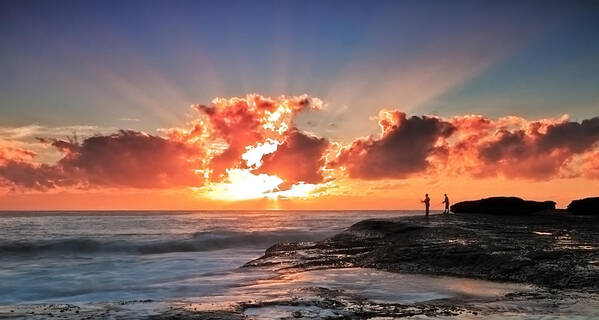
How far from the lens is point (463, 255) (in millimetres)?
15422

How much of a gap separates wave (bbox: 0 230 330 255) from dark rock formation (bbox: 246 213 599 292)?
18186 millimetres

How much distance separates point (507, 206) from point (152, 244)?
29.6 m

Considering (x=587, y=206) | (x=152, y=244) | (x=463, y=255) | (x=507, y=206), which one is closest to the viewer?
(x=463, y=255)

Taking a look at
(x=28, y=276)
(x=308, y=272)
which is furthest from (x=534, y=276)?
(x=28, y=276)

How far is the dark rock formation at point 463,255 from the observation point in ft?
40.8

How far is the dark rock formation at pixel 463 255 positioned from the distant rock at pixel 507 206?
11.9m

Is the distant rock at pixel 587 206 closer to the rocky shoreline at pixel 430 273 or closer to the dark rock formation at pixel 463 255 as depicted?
the dark rock formation at pixel 463 255

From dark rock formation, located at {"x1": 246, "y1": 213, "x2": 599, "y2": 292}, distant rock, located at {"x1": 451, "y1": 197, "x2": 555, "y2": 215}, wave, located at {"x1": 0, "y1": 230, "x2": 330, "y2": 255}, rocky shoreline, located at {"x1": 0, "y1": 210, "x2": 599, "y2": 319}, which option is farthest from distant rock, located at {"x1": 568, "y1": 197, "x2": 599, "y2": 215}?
wave, located at {"x1": 0, "y1": 230, "x2": 330, "y2": 255}

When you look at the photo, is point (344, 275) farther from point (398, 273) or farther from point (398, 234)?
point (398, 234)

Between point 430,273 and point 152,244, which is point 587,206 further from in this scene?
point 152,244

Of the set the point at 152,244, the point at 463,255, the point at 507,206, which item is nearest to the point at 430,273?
the point at 463,255

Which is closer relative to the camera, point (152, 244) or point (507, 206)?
point (507, 206)

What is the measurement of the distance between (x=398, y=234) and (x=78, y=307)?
56.1 ft

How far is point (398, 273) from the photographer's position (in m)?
13.9
